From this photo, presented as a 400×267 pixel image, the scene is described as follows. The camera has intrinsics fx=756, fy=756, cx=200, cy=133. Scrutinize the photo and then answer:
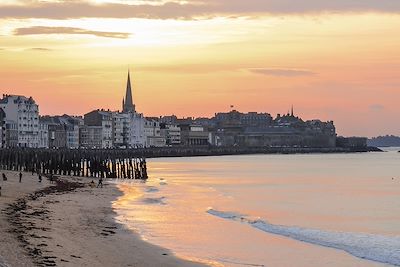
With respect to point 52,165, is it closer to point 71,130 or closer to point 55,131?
point 55,131

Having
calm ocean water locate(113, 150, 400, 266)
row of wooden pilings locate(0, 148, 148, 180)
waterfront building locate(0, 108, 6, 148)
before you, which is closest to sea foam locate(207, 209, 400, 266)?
calm ocean water locate(113, 150, 400, 266)

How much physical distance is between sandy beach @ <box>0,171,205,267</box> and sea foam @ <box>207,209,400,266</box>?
637 centimetres

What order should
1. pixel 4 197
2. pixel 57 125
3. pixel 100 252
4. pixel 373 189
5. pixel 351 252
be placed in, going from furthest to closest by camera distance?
pixel 57 125, pixel 373 189, pixel 4 197, pixel 351 252, pixel 100 252

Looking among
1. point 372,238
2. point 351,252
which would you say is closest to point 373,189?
point 372,238

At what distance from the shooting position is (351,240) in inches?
1134

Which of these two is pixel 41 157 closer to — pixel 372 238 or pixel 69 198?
pixel 69 198

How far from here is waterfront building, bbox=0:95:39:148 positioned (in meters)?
156

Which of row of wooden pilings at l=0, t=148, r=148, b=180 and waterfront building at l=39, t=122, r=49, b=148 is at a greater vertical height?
waterfront building at l=39, t=122, r=49, b=148

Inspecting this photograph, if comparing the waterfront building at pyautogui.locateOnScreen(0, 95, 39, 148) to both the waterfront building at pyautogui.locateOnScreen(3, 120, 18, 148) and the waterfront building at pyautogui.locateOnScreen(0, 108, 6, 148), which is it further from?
the waterfront building at pyautogui.locateOnScreen(0, 108, 6, 148)

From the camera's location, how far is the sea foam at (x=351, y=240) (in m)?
24.6

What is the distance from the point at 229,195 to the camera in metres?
56.4

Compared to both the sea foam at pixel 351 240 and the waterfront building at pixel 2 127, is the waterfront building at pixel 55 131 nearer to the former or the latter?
the waterfront building at pixel 2 127

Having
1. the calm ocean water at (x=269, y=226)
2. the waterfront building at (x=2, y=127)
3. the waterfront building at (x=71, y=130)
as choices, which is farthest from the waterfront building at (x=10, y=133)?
the calm ocean water at (x=269, y=226)

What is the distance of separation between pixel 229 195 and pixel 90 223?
27.4 metres
